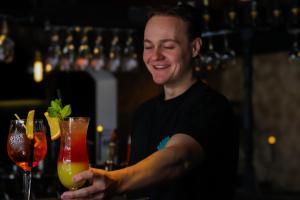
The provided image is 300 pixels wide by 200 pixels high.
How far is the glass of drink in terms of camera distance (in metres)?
1.77

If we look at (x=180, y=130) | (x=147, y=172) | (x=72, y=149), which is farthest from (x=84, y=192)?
(x=180, y=130)

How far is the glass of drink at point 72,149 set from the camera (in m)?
1.77

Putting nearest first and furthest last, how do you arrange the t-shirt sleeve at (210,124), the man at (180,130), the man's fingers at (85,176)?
the man's fingers at (85,176) → the man at (180,130) → the t-shirt sleeve at (210,124)

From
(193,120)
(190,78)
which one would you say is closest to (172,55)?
(190,78)

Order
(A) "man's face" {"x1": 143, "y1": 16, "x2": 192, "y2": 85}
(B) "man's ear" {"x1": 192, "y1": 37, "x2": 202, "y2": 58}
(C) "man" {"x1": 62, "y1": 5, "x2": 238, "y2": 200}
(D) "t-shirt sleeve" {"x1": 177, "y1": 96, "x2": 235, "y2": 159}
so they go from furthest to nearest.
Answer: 1. (B) "man's ear" {"x1": 192, "y1": 37, "x2": 202, "y2": 58}
2. (A) "man's face" {"x1": 143, "y1": 16, "x2": 192, "y2": 85}
3. (D) "t-shirt sleeve" {"x1": 177, "y1": 96, "x2": 235, "y2": 159}
4. (C) "man" {"x1": 62, "y1": 5, "x2": 238, "y2": 200}

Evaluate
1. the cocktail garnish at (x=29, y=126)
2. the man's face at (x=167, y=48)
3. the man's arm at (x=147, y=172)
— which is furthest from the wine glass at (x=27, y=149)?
the man's arm at (x=147, y=172)

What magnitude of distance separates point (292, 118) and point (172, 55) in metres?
7.76

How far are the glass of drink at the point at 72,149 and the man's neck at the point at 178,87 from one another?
42cm

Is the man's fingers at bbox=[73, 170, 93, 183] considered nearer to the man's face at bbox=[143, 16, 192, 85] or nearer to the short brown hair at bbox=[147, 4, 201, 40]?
the man's face at bbox=[143, 16, 192, 85]

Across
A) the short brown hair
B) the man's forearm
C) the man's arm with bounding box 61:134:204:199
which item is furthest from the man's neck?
the man's forearm

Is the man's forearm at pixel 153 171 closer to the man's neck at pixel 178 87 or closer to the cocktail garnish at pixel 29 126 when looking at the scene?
the man's neck at pixel 178 87

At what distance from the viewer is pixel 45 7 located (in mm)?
6078

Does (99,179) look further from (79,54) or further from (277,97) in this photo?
(277,97)

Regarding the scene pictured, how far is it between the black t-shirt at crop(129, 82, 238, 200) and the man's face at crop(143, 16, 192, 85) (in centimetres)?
9
